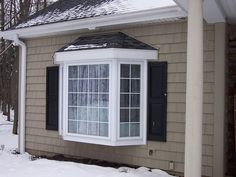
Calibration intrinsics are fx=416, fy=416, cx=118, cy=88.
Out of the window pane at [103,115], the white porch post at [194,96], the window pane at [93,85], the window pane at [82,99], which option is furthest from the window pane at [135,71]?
the white porch post at [194,96]

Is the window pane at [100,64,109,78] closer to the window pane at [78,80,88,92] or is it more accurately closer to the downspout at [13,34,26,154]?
the window pane at [78,80,88,92]

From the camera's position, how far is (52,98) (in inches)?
398

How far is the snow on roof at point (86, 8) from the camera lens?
8133mm

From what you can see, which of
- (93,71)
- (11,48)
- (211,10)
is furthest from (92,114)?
(11,48)

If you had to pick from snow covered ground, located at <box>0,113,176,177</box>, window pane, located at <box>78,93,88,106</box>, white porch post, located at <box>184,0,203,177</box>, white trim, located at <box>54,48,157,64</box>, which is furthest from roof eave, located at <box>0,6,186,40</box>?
snow covered ground, located at <box>0,113,176,177</box>

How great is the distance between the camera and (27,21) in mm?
10961

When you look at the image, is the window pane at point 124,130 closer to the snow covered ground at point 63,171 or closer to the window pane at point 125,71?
the snow covered ground at point 63,171

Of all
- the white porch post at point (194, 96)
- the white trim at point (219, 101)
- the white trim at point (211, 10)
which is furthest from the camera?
the white trim at point (219, 101)

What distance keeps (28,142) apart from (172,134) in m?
4.59

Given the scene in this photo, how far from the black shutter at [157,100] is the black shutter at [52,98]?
2.70 m

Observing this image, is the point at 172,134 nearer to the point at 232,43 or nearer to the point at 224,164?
the point at 224,164

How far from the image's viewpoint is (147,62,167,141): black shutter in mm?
7984

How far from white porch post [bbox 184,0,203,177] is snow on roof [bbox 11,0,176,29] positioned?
2339 millimetres

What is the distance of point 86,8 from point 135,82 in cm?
239
